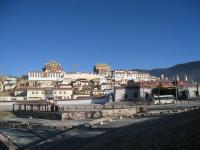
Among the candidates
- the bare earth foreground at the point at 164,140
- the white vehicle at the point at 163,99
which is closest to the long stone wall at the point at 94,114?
the white vehicle at the point at 163,99

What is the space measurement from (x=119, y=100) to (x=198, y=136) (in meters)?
54.0

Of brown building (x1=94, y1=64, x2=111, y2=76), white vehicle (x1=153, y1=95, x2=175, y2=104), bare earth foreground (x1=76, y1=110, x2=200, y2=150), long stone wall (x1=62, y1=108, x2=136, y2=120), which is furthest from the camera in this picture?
brown building (x1=94, y1=64, x2=111, y2=76)

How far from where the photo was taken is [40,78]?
471 feet

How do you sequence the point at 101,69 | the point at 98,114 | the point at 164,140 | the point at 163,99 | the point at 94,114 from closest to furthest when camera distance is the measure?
1. the point at 164,140
2. the point at 98,114
3. the point at 94,114
4. the point at 163,99
5. the point at 101,69

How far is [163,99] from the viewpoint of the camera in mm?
59438

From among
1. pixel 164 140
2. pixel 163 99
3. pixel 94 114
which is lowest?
pixel 94 114

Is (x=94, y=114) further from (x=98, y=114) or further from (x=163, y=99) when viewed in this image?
(x=163, y=99)

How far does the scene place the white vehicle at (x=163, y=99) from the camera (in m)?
58.1

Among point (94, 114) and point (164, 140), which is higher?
point (164, 140)

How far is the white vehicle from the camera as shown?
191 ft

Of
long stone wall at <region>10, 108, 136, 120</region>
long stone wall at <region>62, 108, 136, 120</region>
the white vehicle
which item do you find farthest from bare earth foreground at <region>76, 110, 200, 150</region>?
the white vehicle

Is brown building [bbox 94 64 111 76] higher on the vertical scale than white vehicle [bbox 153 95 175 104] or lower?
higher

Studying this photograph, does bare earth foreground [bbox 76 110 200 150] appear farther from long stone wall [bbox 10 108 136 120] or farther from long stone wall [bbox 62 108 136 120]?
long stone wall [bbox 62 108 136 120]

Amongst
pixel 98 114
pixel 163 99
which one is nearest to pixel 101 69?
pixel 163 99
